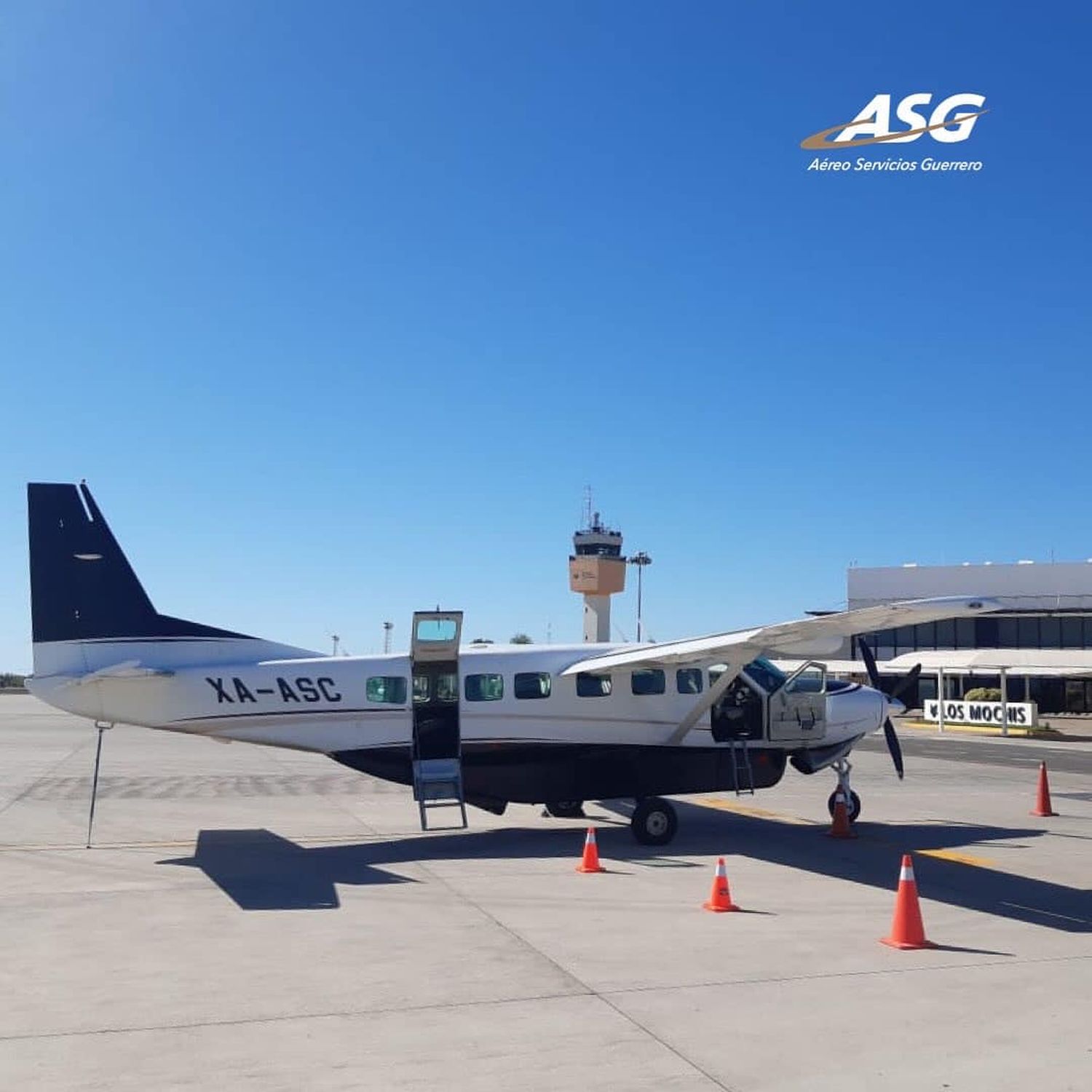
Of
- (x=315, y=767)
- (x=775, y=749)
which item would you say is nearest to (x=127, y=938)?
(x=775, y=749)

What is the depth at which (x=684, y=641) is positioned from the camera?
54.7ft

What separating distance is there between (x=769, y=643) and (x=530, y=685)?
12.3 feet

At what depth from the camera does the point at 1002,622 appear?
69.5 m

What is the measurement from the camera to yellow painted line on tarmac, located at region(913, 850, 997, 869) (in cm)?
1457

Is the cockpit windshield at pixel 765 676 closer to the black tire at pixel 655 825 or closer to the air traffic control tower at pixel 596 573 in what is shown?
the black tire at pixel 655 825

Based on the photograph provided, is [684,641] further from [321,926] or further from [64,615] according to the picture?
[64,615]

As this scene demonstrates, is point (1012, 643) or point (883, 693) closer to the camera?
point (883, 693)

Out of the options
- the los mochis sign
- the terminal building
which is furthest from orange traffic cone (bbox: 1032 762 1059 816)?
the terminal building

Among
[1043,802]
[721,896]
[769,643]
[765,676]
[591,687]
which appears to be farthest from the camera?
[1043,802]

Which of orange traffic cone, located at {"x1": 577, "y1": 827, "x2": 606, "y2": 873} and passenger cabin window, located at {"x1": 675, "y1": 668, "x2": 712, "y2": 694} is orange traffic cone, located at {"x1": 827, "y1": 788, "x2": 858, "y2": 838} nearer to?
passenger cabin window, located at {"x1": 675, "y1": 668, "x2": 712, "y2": 694}

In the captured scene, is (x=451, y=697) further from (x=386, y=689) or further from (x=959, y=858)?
(x=959, y=858)

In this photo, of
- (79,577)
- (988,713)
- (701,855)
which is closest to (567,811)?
(701,855)

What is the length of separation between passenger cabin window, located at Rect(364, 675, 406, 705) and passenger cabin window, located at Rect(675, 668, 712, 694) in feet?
13.6

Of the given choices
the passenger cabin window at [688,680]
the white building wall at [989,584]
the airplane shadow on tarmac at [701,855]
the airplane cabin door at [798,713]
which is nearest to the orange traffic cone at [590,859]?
the airplane shadow on tarmac at [701,855]
